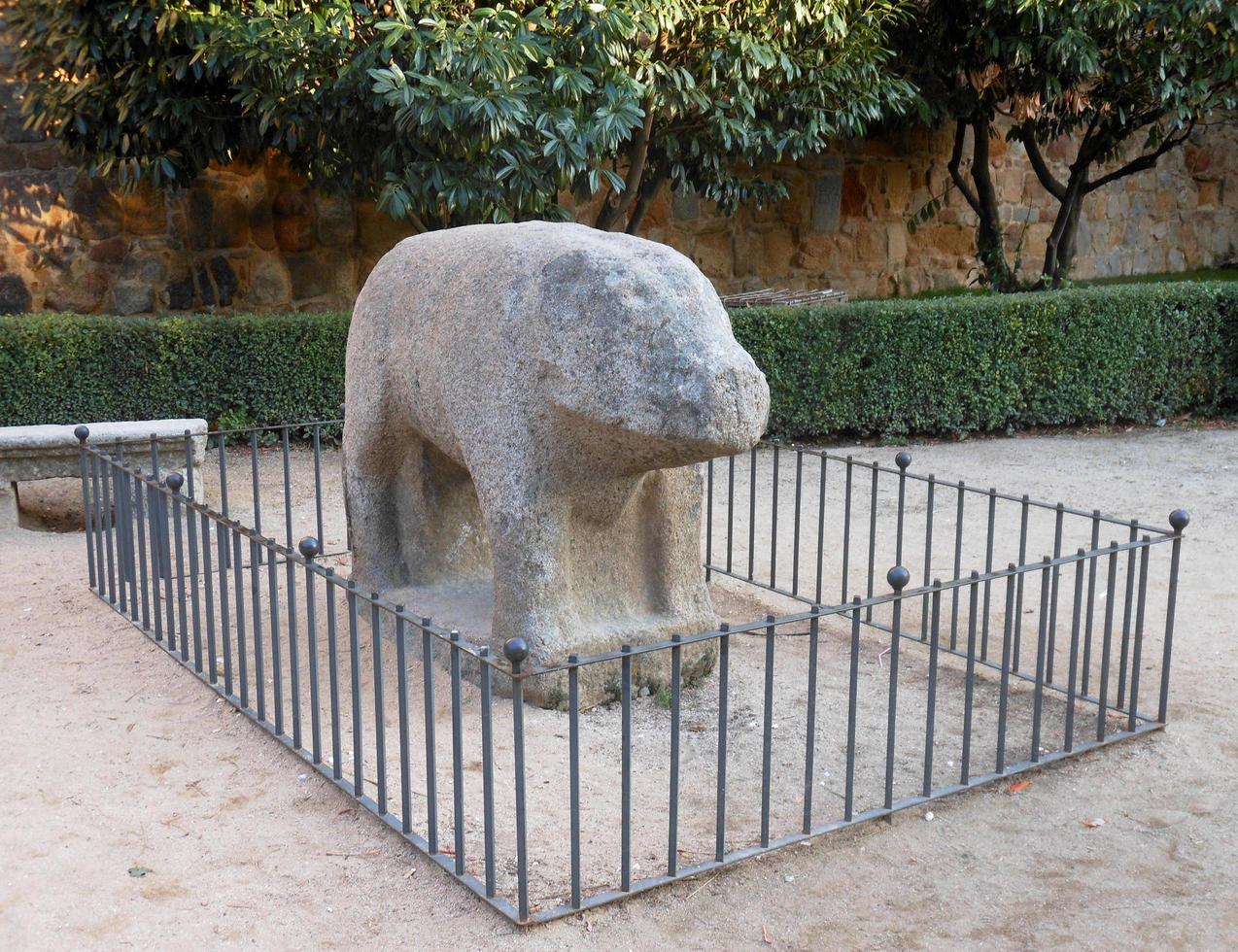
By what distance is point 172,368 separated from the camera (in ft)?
25.2

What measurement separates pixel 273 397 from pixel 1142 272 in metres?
10.9

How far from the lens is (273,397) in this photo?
7949mm

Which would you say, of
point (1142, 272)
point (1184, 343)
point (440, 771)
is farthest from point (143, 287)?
point (1142, 272)

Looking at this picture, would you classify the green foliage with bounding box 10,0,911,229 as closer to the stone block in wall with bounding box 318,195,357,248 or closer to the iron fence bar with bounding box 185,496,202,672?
the stone block in wall with bounding box 318,195,357,248

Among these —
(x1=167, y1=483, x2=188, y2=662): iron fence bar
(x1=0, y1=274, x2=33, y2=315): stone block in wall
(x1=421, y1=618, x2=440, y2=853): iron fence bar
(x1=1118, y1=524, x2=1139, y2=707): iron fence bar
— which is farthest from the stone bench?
(x1=1118, y1=524, x2=1139, y2=707): iron fence bar

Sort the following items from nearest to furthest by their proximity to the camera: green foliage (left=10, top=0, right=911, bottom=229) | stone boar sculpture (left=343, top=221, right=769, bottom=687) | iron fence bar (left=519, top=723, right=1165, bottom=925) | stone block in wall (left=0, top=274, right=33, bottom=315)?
iron fence bar (left=519, top=723, right=1165, bottom=925) → stone boar sculpture (left=343, top=221, right=769, bottom=687) → green foliage (left=10, top=0, right=911, bottom=229) → stone block in wall (left=0, top=274, right=33, bottom=315)

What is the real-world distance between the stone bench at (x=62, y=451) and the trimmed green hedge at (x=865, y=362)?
105cm

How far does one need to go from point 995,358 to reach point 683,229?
2957mm

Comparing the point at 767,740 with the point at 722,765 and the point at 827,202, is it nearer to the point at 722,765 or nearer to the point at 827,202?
the point at 722,765

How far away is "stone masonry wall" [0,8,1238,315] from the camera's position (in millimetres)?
8336

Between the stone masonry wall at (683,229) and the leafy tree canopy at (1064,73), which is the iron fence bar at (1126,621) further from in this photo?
the stone masonry wall at (683,229)

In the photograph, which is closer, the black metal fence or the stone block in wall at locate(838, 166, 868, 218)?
the black metal fence

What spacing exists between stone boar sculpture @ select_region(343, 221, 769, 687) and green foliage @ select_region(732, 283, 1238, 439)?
421 centimetres

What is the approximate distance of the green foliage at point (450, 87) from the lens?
6566 millimetres
